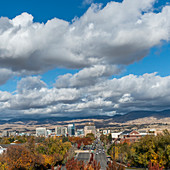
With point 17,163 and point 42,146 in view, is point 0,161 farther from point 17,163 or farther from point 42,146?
point 42,146

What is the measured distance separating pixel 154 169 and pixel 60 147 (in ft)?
255

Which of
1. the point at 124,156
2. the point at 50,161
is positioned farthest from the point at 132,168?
the point at 50,161

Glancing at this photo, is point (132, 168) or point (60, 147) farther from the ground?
point (60, 147)

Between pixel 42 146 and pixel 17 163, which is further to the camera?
pixel 42 146

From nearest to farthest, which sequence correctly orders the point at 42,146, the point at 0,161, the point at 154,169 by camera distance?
the point at 154,169 → the point at 0,161 → the point at 42,146

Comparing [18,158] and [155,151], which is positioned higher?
[18,158]

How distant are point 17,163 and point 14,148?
15.0 feet

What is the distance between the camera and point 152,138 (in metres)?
80.9

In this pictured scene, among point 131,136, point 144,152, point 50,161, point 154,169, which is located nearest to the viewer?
point 154,169

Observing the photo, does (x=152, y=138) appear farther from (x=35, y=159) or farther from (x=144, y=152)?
(x=35, y=159)

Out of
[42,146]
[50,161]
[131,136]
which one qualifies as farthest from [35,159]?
[131,136]

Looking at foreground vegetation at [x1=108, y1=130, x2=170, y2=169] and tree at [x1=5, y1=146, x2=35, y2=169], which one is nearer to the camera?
tree at [x1=5, y1=146, x2=35, y2=169]

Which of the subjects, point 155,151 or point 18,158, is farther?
point 155,151

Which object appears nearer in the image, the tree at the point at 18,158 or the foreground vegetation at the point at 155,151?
the tree at the point at 18,158
